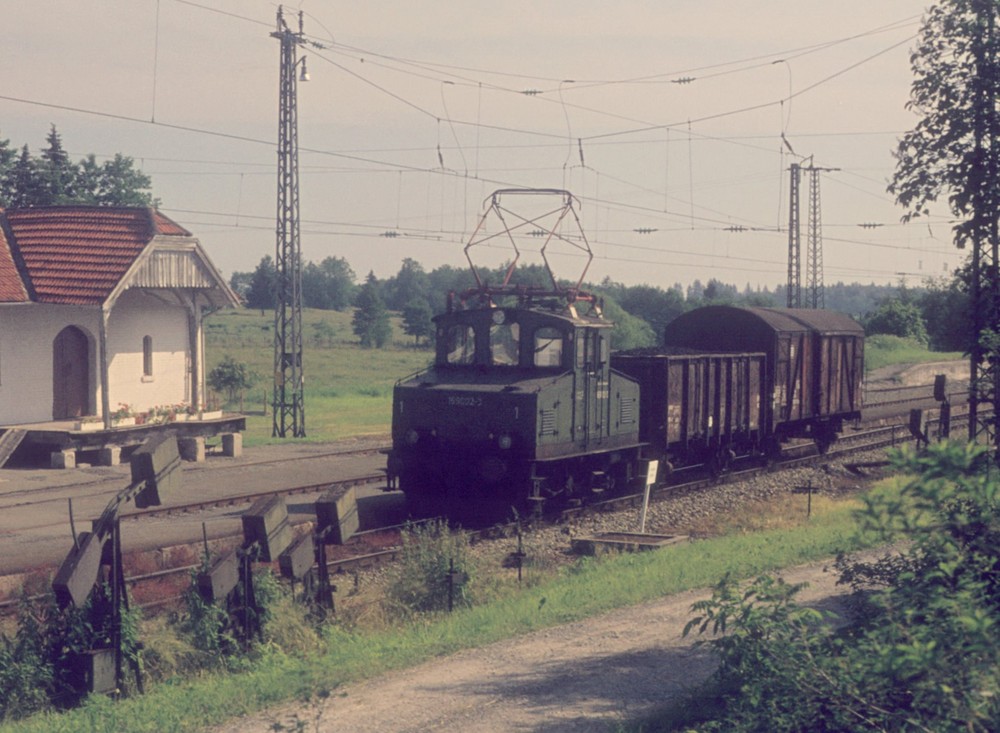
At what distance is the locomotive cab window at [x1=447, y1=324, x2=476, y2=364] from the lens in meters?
18.5

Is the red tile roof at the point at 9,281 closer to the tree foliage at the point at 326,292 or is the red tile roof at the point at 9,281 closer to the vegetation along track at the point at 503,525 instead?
the vegetation along track at the point at 503,525

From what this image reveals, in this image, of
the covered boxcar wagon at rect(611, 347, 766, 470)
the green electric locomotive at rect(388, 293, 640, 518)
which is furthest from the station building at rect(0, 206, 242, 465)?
the covered boxcar wagon at rect(611, 347, 766, 470)

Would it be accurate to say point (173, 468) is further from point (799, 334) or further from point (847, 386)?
point (847, 386)

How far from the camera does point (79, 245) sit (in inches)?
1085

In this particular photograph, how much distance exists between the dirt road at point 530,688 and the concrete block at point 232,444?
17.7 meters

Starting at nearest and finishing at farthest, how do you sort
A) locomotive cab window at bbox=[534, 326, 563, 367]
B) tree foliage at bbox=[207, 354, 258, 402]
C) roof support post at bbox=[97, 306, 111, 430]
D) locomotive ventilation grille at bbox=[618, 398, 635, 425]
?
locomotive cab window at bbox=[534, 326, 563, 367] → locomotive ventilation grille at bbox=[618, 398, 635, 425] → roof support post at bbox=[97, 306, 111, 430] → tree foliage at bbox=[207, 354, 258, 402]

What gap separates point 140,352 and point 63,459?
4.36 m

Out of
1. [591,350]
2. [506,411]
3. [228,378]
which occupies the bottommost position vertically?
[228,378]

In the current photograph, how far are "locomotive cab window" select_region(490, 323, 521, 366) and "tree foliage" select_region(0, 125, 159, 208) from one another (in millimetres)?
39138

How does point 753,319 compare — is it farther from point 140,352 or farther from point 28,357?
point 28,357

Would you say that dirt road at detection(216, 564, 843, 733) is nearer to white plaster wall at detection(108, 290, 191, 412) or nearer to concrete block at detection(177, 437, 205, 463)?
concrete block at detection(177, 437, 205, 463)

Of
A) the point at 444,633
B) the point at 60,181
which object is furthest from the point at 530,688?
the point at 60,181

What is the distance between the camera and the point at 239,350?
2857 inches

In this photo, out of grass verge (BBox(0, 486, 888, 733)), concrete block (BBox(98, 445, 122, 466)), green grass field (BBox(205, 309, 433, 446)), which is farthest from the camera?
green grass field (BBox(205, 309, 433, 446))
